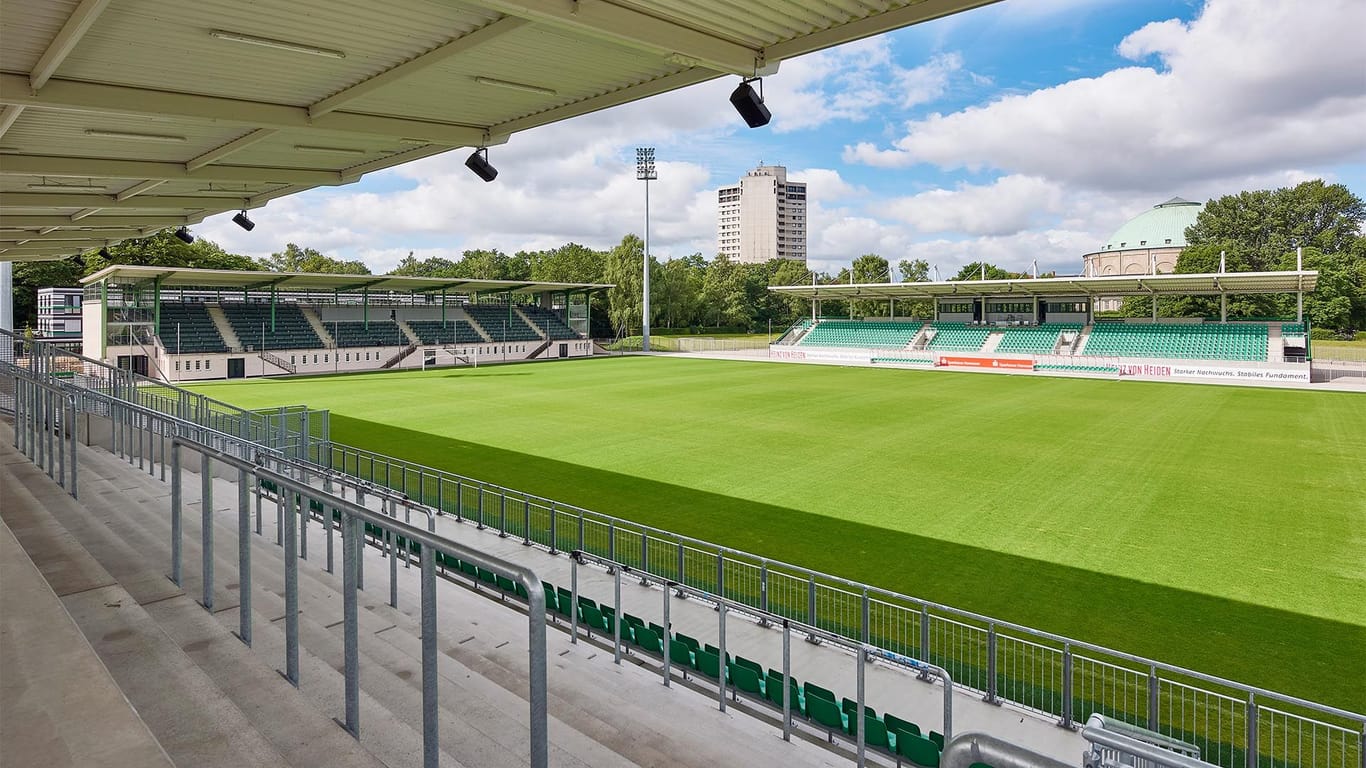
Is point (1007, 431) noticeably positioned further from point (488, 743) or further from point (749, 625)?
point (488, 743)

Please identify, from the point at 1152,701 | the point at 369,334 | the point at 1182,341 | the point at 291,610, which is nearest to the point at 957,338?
the point at 1182,341

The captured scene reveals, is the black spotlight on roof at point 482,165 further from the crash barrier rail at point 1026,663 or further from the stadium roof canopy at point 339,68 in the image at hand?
the crash barrier rail at point 1026,663

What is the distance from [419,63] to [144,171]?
18.5 ft

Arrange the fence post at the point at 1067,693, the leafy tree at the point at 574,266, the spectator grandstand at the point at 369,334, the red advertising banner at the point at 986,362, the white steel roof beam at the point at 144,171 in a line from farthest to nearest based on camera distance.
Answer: the leafy tree at the point at 574,266 < the spectator grandstand at the point at 369,334 < the red advertising banner at the point at 986,362 < the white steel roof beam at the point at 144,171 < the fence post at the point at 1067,693

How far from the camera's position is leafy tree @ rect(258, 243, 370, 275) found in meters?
111

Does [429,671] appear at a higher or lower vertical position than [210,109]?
lower

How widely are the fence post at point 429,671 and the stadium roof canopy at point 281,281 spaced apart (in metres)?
46.2

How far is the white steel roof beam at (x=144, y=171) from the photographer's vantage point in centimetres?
902

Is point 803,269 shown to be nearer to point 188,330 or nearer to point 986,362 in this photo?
point 986,362

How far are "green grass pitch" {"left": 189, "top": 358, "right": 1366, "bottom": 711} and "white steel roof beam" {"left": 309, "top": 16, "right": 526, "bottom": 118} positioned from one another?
8510 mm

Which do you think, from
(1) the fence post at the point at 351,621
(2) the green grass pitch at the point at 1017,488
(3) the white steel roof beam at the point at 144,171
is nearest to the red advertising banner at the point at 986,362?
(2) the green grass pitch at the point at 1017,488

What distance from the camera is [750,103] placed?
6766 mm

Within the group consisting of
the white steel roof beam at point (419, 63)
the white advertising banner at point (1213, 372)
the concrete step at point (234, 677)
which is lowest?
the concrete step at point (234, 677)

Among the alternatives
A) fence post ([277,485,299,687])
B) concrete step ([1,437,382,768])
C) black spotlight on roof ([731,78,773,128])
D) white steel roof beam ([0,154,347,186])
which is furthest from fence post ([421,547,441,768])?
white steel roof beam ([0,154,347,186])
